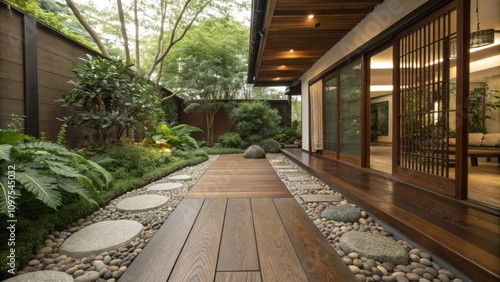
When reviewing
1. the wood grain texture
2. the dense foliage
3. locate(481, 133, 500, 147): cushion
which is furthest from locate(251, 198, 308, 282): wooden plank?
locate(481, 133, 500, 147): cushion

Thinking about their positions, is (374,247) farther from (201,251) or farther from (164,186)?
(164,186)

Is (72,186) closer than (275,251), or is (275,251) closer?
(275,251)

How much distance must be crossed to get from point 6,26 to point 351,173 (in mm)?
4882

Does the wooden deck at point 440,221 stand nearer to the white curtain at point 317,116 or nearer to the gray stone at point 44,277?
the gray stone at point 44,277

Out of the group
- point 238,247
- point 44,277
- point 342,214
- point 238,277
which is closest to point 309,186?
point 342,214

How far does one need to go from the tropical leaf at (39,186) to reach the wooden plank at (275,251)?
1.43 m

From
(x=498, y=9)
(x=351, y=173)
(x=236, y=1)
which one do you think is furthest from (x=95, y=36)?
(x=498, y=9)

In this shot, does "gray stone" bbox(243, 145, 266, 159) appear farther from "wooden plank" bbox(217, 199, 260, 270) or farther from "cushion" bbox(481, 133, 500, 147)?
"cushion" bbox(481, 133, 500, 147)

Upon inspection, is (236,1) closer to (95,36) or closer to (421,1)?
(95,36)

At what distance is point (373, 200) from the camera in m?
2.28

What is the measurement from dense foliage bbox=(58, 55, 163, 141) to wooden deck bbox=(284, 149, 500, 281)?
3688mm

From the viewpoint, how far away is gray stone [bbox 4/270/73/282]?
1.29m

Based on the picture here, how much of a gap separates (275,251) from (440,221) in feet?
4.10

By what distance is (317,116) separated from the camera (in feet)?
20.3
